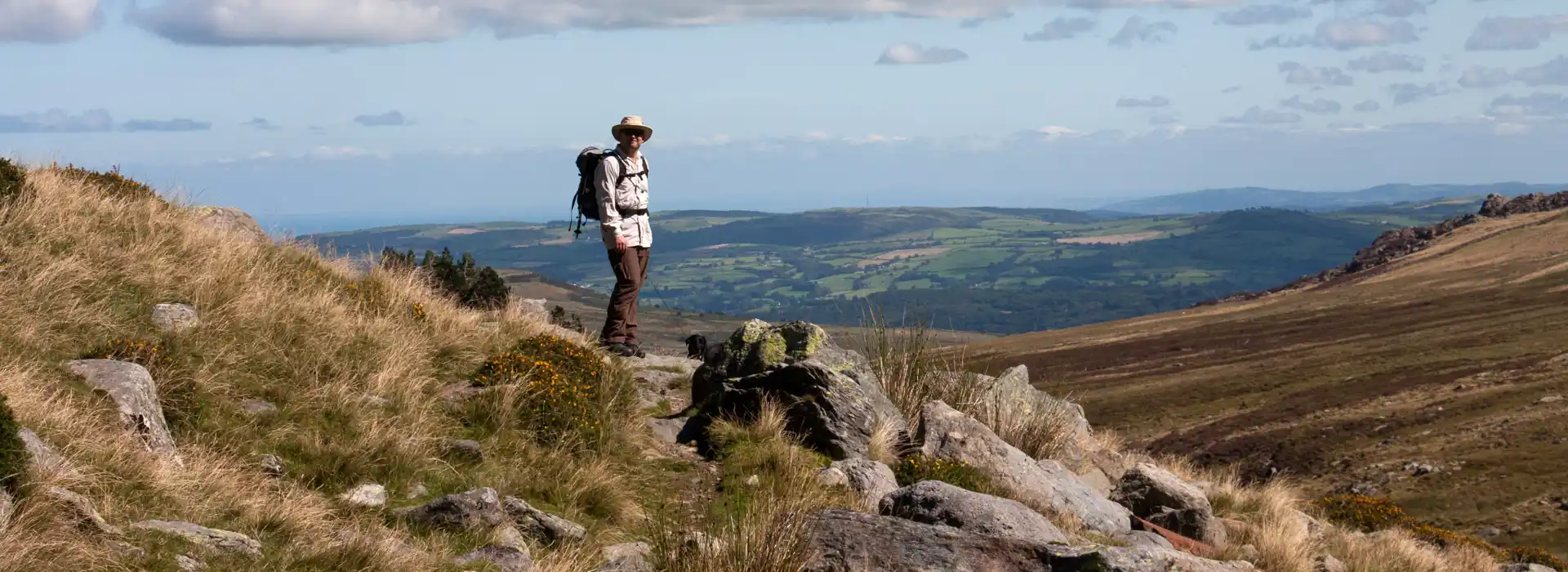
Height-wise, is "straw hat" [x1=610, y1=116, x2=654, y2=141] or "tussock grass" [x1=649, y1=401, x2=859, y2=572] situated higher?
"straw hat" [x1=610, y1=116, x2=654, y2=141]

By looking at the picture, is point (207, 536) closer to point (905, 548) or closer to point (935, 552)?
point (905, 548)

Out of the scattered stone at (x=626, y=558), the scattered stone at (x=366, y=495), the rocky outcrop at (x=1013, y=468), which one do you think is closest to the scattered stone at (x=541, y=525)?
the scattered stone at (x=626, y=558)

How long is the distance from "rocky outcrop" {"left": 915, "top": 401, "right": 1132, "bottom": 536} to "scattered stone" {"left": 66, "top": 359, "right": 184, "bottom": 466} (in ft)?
20.1

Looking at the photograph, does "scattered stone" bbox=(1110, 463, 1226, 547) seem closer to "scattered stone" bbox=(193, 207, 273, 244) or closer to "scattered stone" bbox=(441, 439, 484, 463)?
"scattered stone" bbox=(441, 439, 484, 463)

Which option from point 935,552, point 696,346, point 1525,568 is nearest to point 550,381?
point 935,552

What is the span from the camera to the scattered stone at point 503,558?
666 centimetres

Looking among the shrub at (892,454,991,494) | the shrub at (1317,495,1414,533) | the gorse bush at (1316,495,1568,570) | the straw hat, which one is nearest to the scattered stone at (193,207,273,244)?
the straw hat

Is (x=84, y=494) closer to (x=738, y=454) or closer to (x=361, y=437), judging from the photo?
(x=361, y=437)

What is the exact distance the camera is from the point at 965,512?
7785 millimetres


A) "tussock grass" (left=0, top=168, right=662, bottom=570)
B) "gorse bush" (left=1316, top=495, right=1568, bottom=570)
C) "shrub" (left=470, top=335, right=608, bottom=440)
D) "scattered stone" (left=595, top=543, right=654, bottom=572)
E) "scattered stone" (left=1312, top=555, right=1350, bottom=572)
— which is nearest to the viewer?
"tussock grass" (left=0, top=168, right=662, bottom=570)

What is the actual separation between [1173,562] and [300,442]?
5729mm

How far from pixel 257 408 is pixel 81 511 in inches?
107

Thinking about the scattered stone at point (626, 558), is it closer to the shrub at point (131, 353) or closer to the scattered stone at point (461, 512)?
the scattered stone at point (461, 512)

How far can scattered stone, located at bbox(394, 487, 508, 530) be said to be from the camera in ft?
23.9
